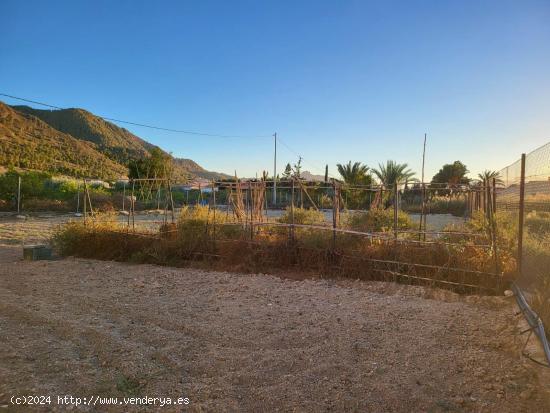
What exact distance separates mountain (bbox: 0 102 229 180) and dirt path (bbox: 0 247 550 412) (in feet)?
118

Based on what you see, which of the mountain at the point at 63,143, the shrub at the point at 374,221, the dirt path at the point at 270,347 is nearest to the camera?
the dirt path at the point at 270,347

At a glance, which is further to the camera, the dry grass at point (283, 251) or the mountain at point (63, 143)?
the mountain at point (63, 143)

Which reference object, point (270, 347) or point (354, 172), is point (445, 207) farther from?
point (270, 347)

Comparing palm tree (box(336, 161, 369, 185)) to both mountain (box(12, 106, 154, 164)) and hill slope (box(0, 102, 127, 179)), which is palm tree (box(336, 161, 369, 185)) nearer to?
hill slope (box(0, 102, 127, 179))

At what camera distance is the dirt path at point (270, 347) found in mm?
3027

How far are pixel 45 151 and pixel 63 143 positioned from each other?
17.2ft

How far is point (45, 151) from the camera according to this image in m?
44.0

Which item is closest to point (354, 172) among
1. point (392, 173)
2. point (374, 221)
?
point (392, 173)

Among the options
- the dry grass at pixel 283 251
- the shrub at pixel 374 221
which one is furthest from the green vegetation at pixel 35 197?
the shrub at pixel 374 221

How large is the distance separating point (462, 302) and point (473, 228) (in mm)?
2666

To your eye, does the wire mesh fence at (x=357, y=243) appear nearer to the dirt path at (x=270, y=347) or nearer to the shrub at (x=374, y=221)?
the shrub at (x=374, y=221)

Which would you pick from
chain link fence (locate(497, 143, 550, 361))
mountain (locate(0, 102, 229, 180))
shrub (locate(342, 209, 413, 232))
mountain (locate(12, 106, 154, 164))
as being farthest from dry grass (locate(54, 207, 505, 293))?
mountain (locate(12, 106, 154, 164))

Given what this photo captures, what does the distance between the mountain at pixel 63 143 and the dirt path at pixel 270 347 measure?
36.0 metres

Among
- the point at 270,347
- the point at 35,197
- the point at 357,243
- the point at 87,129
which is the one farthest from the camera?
the point at 87,129
